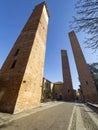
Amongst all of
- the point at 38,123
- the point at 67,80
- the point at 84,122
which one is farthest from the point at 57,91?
the point at 38,123

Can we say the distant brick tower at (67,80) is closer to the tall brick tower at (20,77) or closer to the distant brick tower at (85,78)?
the distant brick tower at (85,78)

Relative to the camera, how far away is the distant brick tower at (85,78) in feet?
76.1

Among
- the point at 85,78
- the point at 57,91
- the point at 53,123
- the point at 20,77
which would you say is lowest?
the point at 53,123

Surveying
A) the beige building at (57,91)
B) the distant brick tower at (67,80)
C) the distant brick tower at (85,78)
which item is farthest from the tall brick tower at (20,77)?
the beige building at (57,91)

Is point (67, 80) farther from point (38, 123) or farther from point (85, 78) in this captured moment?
point (38, 123)

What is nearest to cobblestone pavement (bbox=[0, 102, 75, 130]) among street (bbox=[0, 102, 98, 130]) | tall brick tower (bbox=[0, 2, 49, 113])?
street (bbox=[0, 102, 98, 130])

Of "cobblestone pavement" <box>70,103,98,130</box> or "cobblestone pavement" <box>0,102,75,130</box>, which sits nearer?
"cobblestone pavement" <box>0,102,75,130</box>

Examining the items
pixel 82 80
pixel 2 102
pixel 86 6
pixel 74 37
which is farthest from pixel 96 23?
pixel 74 37

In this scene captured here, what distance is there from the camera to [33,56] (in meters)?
11.0

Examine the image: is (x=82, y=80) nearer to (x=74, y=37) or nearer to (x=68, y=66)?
(x=68, y=66)

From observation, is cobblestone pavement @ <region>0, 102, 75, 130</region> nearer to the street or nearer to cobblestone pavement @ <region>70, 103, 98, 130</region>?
the street

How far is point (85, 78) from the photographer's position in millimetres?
25469

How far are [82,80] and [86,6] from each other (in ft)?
78.7

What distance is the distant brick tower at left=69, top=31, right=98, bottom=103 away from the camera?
76.1 feet
